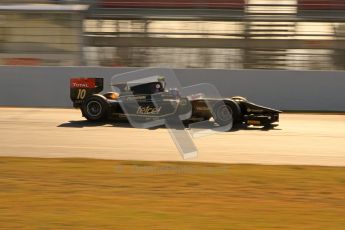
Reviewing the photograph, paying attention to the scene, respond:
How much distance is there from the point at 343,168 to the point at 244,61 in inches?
412

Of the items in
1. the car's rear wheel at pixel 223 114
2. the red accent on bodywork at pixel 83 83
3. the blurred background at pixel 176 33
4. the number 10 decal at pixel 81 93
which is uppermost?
the blurred background at pixel 176 33

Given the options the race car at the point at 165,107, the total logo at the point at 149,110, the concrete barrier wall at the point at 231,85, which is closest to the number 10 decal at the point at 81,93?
the race car at the point at 165,107

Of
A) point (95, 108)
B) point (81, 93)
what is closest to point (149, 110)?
point (95, 108)

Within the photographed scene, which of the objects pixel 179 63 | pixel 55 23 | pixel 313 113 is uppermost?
pixel 55 23

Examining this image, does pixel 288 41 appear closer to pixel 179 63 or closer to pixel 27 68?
pixel 179 63

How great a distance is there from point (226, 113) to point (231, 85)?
5.37 metres

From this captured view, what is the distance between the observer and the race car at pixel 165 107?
11617 millimetres

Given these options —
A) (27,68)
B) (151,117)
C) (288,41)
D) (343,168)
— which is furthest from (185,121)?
(288,41)

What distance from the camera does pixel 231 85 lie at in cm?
1695

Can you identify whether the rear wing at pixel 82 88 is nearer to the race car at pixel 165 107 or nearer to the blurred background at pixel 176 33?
the race car at pixel 165 107

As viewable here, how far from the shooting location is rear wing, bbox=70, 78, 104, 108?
12680 millimetres

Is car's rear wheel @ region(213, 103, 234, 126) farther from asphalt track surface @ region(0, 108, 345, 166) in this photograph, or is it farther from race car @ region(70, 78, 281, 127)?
asphalt track surface @ region(0, 108, 345, 166)

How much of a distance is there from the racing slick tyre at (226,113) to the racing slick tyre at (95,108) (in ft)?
7.76

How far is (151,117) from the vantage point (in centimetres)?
1194
